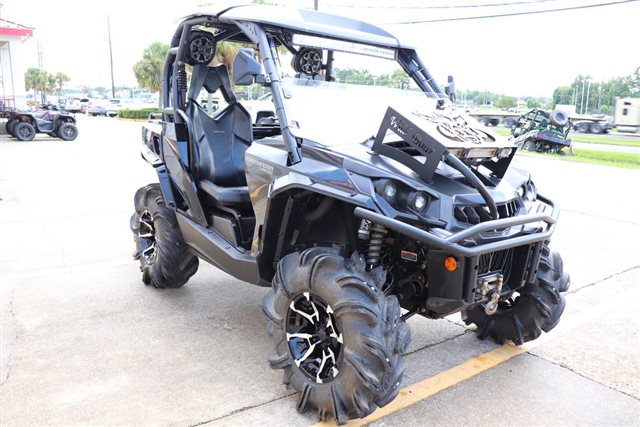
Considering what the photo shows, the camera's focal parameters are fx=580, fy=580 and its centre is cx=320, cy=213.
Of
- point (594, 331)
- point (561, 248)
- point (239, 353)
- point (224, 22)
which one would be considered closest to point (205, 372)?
point (239, 353)

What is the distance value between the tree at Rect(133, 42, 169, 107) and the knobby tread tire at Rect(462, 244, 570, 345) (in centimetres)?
4566

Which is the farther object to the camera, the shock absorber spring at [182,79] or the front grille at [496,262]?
the shock absorber spring at [182,79]

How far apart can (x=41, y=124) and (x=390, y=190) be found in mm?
21399

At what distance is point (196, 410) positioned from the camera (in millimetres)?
3357

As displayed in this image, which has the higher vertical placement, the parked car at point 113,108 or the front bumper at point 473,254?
the front bumper at point 473,254

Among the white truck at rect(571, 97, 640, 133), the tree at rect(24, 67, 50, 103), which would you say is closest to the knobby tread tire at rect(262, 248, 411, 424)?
the white truck at rect(571, 97, 640, 133)

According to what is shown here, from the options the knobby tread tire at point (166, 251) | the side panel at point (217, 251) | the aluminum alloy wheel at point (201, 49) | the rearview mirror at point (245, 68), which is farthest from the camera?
the knobby tread tire at point (166, 251)

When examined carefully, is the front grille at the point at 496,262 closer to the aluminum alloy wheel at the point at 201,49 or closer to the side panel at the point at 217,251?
the side panel at the point at 217,251

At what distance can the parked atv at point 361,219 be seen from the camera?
305cm

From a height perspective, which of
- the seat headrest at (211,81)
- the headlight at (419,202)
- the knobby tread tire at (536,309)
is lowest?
the knobby tread tire at (536,309)

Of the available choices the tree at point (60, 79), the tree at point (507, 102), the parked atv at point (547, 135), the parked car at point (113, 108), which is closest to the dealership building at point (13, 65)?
the parked car at point (113, 108)

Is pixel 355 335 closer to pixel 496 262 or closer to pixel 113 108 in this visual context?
pixel 496 262

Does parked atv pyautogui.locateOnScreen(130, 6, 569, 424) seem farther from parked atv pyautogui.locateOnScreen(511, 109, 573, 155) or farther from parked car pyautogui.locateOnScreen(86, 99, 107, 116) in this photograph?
parked car pyautogui.locateOnScreen(86, 99, 107, 116)

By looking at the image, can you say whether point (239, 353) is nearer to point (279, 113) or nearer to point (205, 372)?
point (205, 372)
